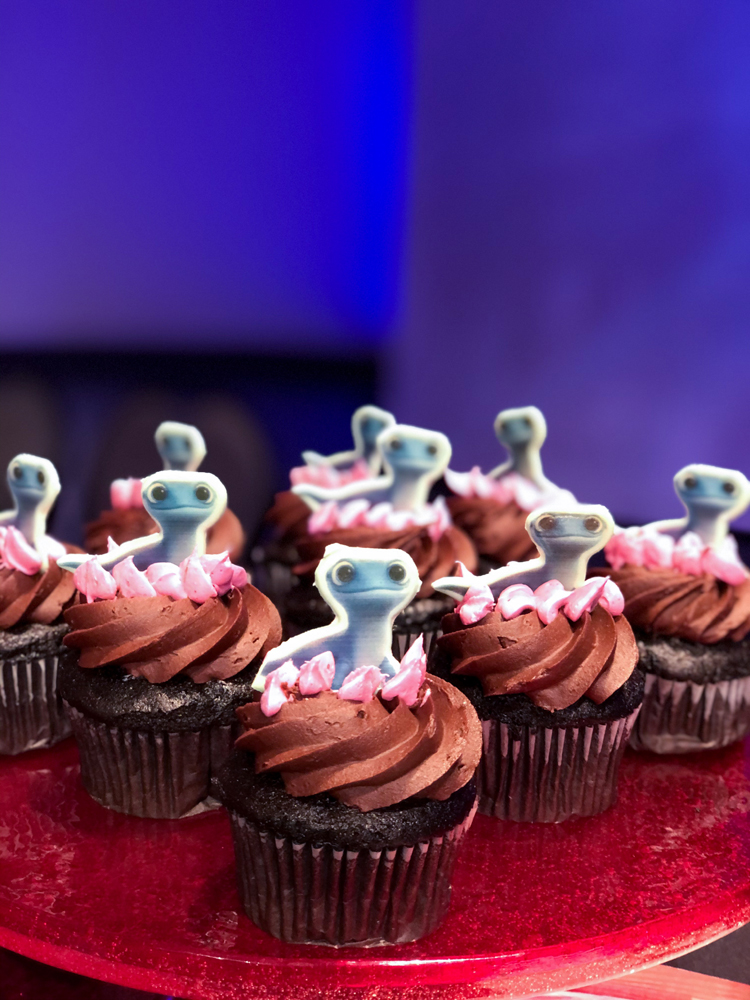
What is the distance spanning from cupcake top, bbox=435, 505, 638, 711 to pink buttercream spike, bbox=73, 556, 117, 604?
994 millimetres

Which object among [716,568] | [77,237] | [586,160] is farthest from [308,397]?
[716,568]

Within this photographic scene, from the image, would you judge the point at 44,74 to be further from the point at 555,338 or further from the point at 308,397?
the point at 555,338

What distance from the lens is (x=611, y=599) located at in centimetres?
284

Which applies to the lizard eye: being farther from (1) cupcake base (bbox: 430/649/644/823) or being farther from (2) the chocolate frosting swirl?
(2) the chocolate frosting swirl

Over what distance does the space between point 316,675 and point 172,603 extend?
0.68 m

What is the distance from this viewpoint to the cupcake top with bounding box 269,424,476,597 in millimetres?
3561

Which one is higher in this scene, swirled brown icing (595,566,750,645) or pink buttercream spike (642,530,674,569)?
pink buttercream spike (642,530,674,569)

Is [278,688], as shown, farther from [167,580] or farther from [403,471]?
[403,471]

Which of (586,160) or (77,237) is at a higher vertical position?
(586,160)

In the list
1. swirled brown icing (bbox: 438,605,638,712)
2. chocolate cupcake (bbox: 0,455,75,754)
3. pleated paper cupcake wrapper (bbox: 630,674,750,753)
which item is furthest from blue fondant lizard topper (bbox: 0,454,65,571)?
pleated paper cupcake wrapper (bbox: 630,674,750,753)

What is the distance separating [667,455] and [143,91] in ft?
9.91

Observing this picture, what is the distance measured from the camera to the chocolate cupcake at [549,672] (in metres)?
2.70

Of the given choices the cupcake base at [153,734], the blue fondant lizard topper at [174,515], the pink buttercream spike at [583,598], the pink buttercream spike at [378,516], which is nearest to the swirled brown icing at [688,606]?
the pink buttercream spike at [583,598]

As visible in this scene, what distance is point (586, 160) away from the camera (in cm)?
466
